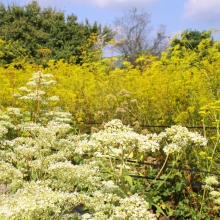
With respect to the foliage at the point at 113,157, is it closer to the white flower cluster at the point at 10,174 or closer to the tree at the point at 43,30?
the white flower cluster at the point at 10,174

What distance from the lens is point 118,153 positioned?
2059mm

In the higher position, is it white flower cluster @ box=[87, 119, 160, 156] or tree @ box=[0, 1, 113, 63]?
tree @ box=[0, 1, 113, 63]

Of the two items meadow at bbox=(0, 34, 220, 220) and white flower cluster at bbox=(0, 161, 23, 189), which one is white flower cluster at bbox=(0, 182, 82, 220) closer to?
meadow at bbox=(0, 34, 220, 220)

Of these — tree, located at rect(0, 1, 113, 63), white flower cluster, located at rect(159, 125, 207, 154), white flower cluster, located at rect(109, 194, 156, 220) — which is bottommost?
white flower cluster, located at rect(109, 194, 156, 220)

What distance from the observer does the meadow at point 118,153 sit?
6.06 feet

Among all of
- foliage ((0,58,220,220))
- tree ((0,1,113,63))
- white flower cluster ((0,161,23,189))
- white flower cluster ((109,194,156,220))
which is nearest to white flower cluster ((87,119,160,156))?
foliage ((0,58,220,220))

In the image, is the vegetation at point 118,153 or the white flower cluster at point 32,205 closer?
the white flower cluster at point 32,205

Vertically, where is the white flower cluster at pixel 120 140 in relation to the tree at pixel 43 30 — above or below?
below

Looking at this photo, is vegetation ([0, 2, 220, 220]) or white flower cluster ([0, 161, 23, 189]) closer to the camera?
vegetation ([0, 2, 220, 220])

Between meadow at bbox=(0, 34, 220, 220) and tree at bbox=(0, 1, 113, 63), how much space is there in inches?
622

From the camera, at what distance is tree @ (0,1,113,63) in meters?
22.3

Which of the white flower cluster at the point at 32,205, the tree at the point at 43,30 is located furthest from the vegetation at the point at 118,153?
the tree at the point at 43,30

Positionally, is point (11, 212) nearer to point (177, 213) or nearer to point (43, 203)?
point (43, 203)

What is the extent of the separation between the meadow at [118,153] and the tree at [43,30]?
1579 cm
